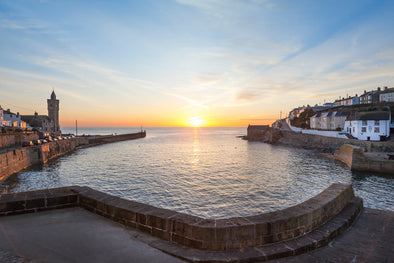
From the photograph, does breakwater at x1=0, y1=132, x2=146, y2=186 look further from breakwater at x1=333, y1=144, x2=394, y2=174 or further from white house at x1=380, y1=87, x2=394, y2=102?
white house at x1=380, y1=87, x2=394, y2=102

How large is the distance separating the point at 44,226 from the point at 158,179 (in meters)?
20.8

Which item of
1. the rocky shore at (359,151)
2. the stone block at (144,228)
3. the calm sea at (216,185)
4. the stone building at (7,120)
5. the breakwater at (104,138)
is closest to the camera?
the stone block at (144,228)

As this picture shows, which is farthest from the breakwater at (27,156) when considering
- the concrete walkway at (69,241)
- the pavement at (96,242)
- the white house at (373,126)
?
the white house at (373,126)

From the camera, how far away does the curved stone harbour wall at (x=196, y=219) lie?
190 inches

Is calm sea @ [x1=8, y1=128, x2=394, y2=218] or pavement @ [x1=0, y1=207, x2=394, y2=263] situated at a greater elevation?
pavement @ [x1=0, y1=207, x2=394, y2=263]

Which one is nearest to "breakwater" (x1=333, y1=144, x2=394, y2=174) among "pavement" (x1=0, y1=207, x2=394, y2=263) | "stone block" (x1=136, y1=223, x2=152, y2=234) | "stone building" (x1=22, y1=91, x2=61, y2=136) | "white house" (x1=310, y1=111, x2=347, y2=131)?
"pavement" (x1=0, y1=207, x2=394, y2=263)

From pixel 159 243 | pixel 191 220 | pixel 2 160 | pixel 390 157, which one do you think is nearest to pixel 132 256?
pixel 159 243

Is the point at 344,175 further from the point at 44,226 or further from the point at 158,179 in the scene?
the point at 44,226

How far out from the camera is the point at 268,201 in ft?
60.6

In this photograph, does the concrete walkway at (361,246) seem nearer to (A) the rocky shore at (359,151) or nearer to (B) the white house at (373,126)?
(A) the rocky shore at (359,151)

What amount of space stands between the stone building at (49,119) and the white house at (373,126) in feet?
342

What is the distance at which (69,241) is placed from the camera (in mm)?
4941

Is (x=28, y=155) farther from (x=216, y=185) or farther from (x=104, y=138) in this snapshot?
(x=104, y=138)

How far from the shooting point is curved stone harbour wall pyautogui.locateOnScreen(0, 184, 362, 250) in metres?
4.82
